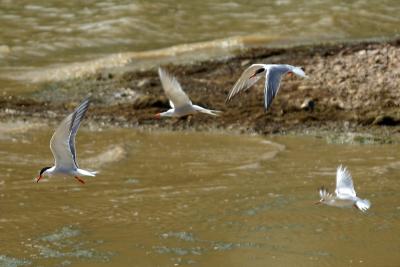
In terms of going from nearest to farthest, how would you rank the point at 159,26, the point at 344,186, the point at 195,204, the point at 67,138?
1. the point at 344,186
2. the point at 67,138
3. the point at 195,204
4. the point at 159,26

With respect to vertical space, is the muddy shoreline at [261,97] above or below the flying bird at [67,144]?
→ below

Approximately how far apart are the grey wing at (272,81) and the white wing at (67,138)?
5.12 ft

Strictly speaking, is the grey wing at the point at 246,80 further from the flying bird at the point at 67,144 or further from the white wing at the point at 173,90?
the flying bird at the point at 67,144

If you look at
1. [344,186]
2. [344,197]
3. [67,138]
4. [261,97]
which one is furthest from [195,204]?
[261,97]

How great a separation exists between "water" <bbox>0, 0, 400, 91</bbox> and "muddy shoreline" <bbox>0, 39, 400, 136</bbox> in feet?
4.69

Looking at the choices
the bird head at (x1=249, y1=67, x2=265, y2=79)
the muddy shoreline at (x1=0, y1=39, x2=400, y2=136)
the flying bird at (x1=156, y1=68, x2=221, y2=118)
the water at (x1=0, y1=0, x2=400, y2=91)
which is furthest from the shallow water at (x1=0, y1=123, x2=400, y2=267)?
the water at (x1=0, y1=0, x2=400, y2=91)

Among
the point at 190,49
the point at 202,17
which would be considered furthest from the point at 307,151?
the point at 202,17

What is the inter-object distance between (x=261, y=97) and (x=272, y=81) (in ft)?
18.2

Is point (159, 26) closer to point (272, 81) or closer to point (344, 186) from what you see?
point (272, 81)

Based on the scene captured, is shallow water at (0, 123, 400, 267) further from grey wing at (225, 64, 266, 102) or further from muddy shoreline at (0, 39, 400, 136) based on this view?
grey wing at (225, 64, 266, 102)

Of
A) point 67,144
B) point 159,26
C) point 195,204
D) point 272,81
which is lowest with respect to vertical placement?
point 195,204

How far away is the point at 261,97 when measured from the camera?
47.4 ft

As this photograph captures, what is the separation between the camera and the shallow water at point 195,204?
8.49 m

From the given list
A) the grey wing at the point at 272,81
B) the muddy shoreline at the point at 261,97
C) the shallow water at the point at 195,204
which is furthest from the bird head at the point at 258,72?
the muddy shoreline at the point at 261,97
